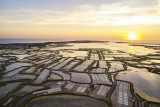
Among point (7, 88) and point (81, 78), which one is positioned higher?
point (81, 78)

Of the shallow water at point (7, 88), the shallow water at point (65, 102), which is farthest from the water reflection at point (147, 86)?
the shallow water at point (7, 88)

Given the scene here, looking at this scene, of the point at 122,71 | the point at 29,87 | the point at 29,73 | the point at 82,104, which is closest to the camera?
the point at 82,104

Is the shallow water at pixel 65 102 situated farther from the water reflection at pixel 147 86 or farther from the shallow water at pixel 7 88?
the water reflection at pixel 147 86

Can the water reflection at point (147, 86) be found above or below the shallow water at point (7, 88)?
above

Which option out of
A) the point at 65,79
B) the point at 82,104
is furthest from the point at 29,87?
the point at 82,104

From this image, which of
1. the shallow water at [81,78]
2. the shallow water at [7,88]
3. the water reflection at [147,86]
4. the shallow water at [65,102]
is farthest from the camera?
the shallow water at [81,78]

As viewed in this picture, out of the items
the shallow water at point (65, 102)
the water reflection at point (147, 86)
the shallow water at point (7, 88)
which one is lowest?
the shallow water at point (7, 88)

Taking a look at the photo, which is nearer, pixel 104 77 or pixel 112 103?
pixel 112 103

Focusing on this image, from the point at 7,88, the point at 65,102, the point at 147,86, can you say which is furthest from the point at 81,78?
the point at 7,88

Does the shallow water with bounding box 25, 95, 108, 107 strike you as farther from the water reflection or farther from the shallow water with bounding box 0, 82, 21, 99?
the water reflection

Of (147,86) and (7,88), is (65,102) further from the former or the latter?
(147,86)

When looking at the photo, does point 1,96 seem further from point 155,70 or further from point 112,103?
point 155,70
